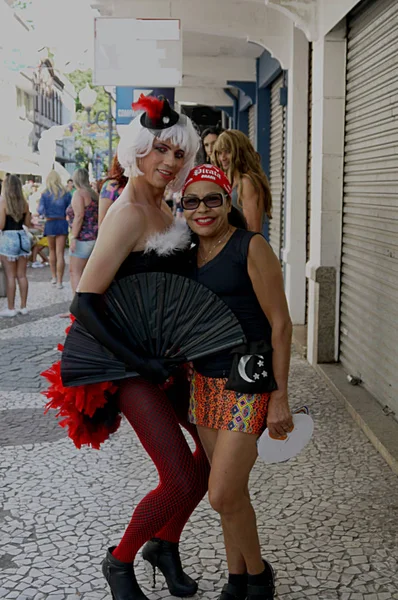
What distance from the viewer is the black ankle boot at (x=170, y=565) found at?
3.39m

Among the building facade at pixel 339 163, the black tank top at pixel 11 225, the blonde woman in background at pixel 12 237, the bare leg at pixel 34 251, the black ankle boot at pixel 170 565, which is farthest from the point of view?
the bare leg at pixel 34 251

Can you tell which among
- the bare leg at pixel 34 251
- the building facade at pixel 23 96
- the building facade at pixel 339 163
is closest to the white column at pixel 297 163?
the building facade at pixel 339 163

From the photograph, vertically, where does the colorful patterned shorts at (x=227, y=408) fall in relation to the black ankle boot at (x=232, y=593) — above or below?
above

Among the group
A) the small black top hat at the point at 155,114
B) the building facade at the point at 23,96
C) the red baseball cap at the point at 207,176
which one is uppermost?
the building facade at the point at 23,96

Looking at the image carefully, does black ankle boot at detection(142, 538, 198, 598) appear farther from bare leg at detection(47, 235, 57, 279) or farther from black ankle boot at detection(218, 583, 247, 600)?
bare leg at detection(47, 235, 57, 279)

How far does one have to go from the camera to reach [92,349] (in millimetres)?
3143

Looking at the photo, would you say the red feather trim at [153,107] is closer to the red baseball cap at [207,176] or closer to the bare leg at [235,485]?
the red baseball cap at [207,176]

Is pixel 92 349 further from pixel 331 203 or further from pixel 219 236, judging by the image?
pixel 331 203

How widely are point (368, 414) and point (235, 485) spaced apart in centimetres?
297

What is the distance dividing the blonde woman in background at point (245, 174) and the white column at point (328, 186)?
1.84m

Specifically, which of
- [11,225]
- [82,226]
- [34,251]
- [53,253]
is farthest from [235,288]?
[34,251]

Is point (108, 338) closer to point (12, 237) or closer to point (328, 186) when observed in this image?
point (328, 186)

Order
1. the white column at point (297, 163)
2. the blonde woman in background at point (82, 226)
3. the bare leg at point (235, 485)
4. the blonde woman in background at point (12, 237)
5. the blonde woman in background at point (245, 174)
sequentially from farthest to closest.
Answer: the blonde woman in background at point (12, 237), the blonde woman in background at point (82, 226), the white column at point (297, 163), the blonde woman in background at point (245, 174), the bare leg at point (235, 485)

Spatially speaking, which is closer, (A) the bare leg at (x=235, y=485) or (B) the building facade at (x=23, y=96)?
(A) the bare leg at (x=235, y=485)
